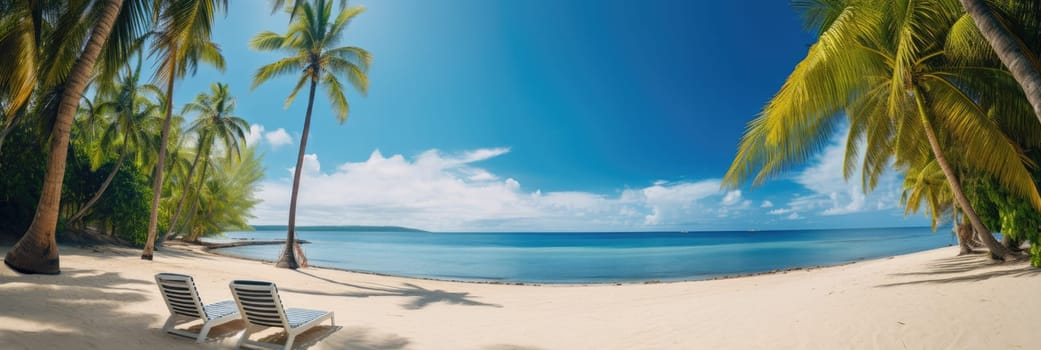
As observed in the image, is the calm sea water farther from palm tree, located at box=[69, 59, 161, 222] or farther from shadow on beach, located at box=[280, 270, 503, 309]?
palm tree, located at box=[69, 59, 161, 222]

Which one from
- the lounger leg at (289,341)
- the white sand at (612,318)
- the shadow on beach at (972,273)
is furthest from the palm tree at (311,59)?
the shadow on beach at (972,273)

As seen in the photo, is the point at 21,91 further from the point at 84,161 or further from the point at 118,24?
the point at 84,161

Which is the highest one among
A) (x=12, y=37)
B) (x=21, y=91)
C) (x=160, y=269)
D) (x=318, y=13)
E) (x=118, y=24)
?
(x=318, y=13)

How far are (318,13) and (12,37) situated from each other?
391 inches

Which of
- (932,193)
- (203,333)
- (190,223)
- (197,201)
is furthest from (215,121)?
(932,193)

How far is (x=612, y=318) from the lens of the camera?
7.09 m

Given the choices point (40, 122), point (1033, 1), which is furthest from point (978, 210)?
point (40, 122)

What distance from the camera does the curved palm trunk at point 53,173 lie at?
23.5ft

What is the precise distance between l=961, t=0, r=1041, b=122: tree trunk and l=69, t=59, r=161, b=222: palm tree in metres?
22.7

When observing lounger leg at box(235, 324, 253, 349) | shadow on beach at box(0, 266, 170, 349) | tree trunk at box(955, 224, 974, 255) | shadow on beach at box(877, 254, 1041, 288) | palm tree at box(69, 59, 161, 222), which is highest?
palm tree at box(69, 59, 161, 222)

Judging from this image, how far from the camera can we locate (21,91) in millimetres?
6910

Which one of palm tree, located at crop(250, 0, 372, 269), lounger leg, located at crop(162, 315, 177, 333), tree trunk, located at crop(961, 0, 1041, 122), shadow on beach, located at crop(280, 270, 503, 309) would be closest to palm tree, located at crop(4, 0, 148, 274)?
shadow on beach, located at crop(280, 270, 503, 309)

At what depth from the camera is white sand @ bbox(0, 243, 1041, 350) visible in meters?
4.50

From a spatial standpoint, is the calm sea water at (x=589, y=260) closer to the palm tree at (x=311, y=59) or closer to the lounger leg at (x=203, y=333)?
the palm tree at (x=311, y=59)
